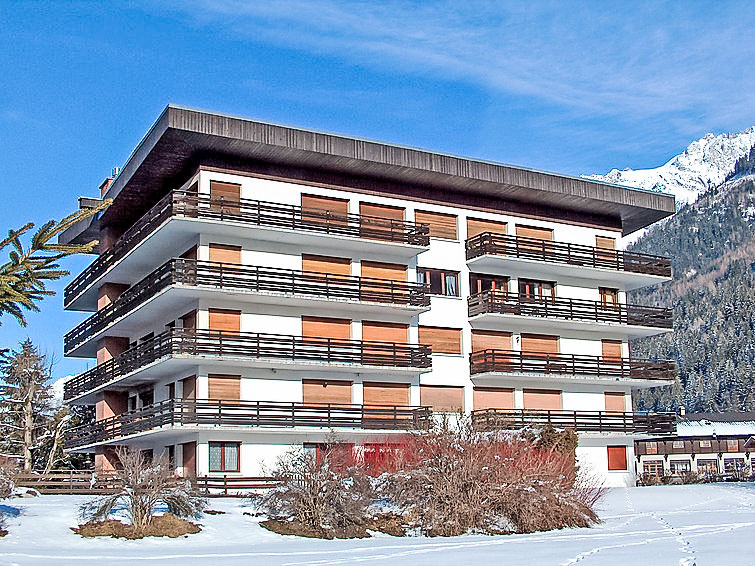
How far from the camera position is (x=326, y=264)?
4022 cm

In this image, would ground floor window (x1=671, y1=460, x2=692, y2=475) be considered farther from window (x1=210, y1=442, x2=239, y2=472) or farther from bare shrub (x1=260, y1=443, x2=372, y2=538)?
bare shrub (x1=260, y1=443, x2=372, y2=538)

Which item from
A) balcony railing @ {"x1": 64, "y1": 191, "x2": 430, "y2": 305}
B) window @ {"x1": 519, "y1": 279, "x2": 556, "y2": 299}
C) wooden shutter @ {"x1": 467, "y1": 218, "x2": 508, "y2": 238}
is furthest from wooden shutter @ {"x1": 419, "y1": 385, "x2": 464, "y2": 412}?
wooden shutter @ {"x1": 467, "y1": 218, "x2": 508, "y2": 238}

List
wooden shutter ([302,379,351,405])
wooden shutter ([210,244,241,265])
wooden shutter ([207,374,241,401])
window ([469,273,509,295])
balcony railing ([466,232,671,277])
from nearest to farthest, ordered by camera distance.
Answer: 1. wooden shutter ([207,374,241,401])
2. wooden shutter ([210,244,241,265])
3. wooden shutter ([302,379,351,405])
4. balcony railing ([466,232,671,277])
5. window ([469,273,509,295])

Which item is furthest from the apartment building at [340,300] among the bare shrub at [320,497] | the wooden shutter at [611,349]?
the bare shrub at [320,497]

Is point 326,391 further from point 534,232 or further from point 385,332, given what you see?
point 534,232

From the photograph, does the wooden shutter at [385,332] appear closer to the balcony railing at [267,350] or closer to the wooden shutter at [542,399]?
the balcony railing at [267,350]

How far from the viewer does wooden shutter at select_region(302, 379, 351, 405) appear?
128 ft

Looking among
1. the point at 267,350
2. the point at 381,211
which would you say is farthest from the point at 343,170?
the point at 267,350

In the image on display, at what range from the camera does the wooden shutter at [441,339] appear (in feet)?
140

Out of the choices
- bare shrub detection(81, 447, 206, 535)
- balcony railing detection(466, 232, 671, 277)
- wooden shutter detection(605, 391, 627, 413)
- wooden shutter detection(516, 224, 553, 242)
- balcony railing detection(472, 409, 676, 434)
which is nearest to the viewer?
bare shrub detection(81, 447, 206, 535)

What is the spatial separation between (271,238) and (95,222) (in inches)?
472

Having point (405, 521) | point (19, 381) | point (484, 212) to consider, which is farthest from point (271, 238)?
point (19, 381)

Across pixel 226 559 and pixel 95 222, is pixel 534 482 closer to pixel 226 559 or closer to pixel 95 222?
pixel 226 559

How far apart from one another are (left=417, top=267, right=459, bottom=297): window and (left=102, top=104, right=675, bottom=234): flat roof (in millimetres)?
3362
